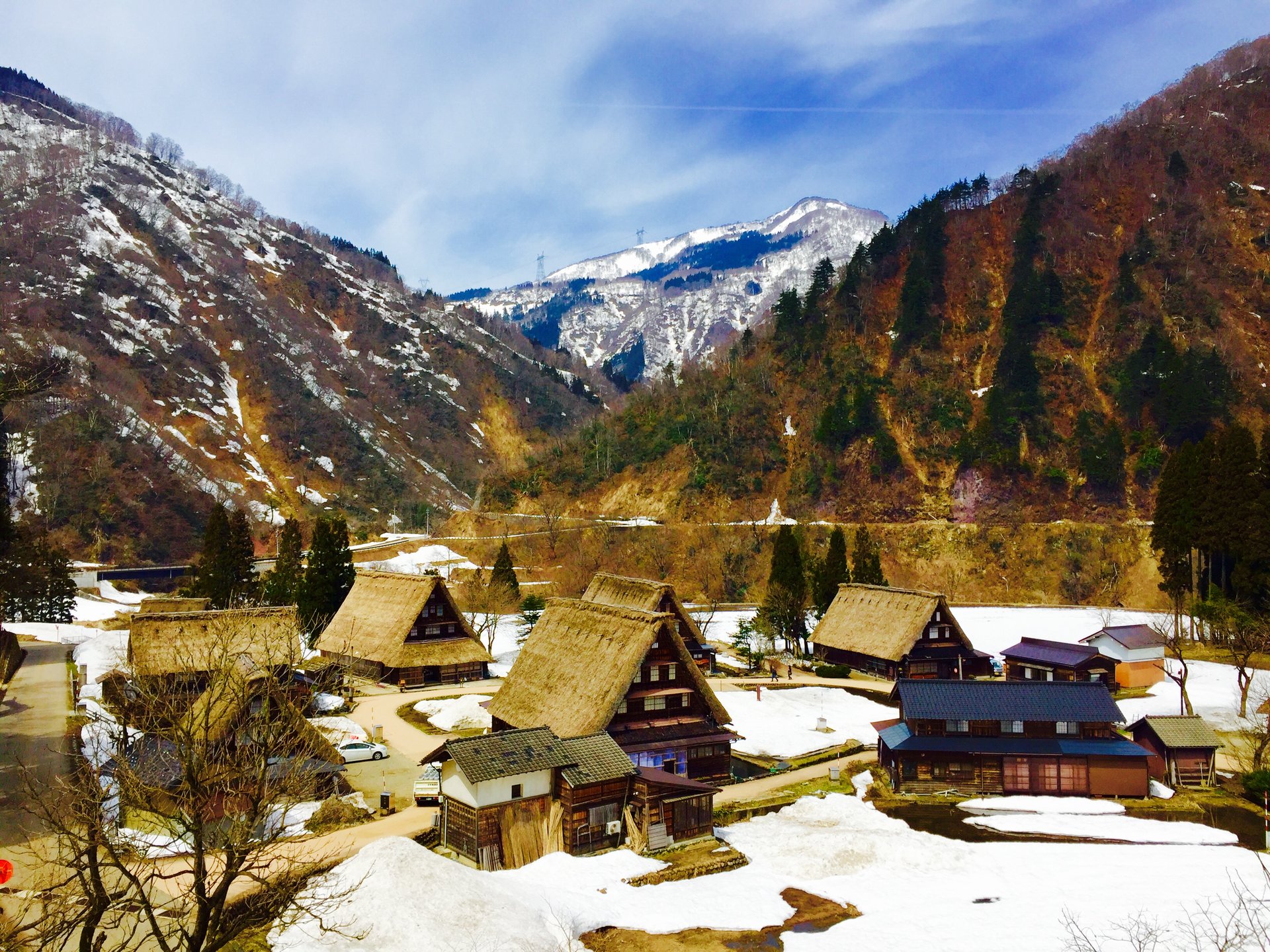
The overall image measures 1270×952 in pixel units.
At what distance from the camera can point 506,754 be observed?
24031mm

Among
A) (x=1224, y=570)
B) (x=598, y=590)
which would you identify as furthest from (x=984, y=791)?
(x=1224, y=570)

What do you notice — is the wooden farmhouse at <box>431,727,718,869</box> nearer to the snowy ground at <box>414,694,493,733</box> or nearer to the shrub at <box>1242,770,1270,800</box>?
the snowy ground at <box>414,694,493,733</box>

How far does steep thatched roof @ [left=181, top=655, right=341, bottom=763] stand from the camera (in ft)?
44.5

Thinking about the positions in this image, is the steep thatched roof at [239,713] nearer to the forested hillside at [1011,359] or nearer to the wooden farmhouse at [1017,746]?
the wooden farmhouse at [1017,746]

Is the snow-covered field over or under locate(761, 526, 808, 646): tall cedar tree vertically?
under

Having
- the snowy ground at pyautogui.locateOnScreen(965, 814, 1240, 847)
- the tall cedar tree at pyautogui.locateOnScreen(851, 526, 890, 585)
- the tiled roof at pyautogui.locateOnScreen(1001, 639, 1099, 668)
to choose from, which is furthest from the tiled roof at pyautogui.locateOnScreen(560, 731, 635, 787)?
the tall cedar tree at pyautogui.locateOnScreen(851, 526, 890, 585)

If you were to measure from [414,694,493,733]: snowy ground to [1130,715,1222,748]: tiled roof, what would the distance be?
29.3m

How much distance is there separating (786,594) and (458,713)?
27510 millimetres

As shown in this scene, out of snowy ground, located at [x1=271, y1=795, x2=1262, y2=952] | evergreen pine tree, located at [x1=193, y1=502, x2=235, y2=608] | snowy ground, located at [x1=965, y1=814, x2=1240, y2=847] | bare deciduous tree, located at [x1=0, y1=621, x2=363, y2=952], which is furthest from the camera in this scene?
evergreen pine tree, located at [x1=193, y1=502, x2=235, y2=608]

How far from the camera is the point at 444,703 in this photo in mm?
41812

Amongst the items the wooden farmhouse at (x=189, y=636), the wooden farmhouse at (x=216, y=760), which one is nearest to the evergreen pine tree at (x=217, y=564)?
the wooden farmhouse at (x=189, y=636)

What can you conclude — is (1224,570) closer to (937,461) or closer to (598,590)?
(937,461)

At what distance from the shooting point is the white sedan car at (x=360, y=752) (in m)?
32.1

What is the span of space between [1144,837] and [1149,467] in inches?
2495
